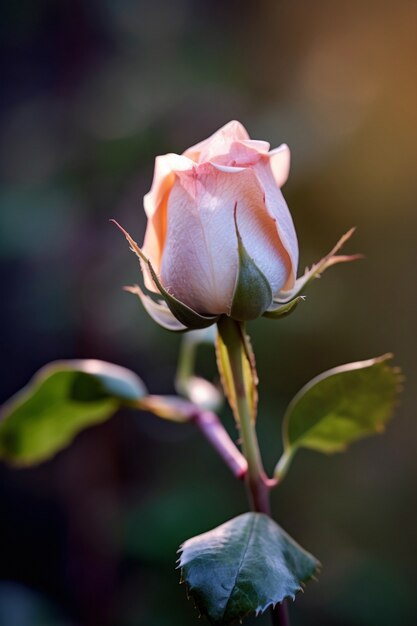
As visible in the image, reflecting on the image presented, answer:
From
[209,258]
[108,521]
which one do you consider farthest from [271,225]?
[108,521]

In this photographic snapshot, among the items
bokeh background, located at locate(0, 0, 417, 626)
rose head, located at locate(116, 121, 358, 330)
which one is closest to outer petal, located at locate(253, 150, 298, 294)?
rose head, located at locate(116, 121, 358, 330)

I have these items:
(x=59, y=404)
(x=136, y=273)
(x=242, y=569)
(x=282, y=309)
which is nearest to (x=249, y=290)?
(x=282, y=309)

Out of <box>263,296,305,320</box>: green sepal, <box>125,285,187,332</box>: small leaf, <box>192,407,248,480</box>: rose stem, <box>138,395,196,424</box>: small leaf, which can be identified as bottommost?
<box>192,407,248,480</box>: rose stem

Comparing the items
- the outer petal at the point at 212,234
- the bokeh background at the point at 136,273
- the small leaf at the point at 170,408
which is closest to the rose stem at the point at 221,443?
the small leaf at the point at 170,408

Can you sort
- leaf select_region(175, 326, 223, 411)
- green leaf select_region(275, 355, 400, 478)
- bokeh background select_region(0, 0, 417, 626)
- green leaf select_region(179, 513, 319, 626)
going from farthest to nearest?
bokeh background select_region(0, 0, 417, 626) → leaf select_region(175, 326, 223, 411) → green leaf select_region(275, 355, 400, 478) → green leaf select_region(179, 513, 319, 626)

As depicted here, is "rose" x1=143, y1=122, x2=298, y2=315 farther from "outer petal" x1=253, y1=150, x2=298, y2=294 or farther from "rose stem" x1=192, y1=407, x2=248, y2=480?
"rose stem" x1=192, y1=407, x2=248, y2=480

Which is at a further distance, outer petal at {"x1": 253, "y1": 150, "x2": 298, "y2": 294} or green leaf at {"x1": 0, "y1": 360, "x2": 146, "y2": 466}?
green leaf at {"x1": 0, "y1": 360, "x2": 146, "y2": 466}

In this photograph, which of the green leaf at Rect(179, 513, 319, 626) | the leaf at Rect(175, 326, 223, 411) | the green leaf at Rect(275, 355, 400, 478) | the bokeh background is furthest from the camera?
the bokeh background
